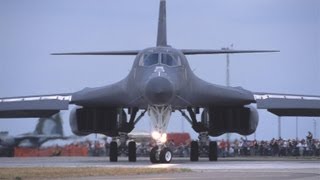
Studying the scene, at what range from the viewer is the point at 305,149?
129 ft

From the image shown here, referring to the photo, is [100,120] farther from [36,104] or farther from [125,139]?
[36,104]

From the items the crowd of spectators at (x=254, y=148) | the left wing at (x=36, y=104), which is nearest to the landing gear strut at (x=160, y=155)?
the left wing at (x=36, y=104)

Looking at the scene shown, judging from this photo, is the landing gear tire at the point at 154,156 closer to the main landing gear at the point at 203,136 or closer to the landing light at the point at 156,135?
the landing light at the point at 156,135

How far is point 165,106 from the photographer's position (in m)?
27.3

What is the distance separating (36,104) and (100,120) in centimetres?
271

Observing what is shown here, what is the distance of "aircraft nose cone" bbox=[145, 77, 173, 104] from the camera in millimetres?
25750

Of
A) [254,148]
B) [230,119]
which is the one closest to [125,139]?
[230,119]

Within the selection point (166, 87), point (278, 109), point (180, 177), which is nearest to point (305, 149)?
point (278, 109)

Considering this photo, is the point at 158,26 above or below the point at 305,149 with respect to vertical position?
above

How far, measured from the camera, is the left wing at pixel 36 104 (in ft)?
101

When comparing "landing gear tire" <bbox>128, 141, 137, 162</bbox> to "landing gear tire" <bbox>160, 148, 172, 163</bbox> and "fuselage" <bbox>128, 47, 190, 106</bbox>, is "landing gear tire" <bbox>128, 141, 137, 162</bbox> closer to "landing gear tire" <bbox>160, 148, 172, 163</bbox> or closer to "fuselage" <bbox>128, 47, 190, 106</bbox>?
"fuselage" <bbox>128, 47, 190, 106</bbox>

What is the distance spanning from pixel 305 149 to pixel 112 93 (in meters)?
14.0

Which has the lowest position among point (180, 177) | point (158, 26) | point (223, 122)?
point (180, 177)

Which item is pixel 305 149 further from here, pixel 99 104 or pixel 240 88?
pixel 99 104
